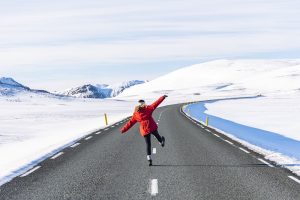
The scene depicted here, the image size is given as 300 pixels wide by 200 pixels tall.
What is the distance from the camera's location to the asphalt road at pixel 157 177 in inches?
353

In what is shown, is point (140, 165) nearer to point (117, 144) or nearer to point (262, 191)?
point (262, 191)

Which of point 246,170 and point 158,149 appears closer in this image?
point 246,170

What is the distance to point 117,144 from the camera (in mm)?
18656

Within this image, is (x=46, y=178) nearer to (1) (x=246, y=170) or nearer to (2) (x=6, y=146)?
(1) (x=246, y=170)

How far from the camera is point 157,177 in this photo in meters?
10.8

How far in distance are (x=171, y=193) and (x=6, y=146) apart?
1221 cm

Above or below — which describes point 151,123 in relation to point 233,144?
above

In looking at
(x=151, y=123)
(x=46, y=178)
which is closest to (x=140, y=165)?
(x=151, y=123)

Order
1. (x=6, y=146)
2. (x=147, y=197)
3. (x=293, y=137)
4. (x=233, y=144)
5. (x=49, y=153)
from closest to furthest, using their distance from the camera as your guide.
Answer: (x=147, y=197) → (x=49, y=153) → (x=233, y=144) → (x=6, y=146) → (x=293, y=137)

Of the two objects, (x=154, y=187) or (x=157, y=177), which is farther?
(x=157, y=177)

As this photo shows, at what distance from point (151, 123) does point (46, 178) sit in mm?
3345

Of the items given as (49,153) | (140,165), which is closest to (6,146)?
(49,153)

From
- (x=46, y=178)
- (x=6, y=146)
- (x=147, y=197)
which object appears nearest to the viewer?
(x=147, y=197)

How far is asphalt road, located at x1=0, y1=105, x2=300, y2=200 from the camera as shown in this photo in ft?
29.5
